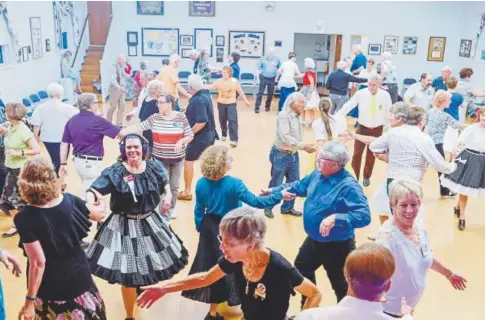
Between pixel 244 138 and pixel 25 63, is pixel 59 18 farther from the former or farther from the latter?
pixel 244 138

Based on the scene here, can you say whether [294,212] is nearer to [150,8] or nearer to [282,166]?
[282,166]

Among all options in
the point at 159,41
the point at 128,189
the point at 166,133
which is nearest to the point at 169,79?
the point at 166,133

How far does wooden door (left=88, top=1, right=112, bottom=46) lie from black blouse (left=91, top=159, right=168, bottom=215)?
39.5 feet

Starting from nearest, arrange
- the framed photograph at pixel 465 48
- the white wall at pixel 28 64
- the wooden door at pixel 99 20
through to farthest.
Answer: the white wall at pixel 28 64 → the framed photograph at pixel 465 48 → the wooden door at pixel 99 20

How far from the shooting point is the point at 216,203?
3502 mm

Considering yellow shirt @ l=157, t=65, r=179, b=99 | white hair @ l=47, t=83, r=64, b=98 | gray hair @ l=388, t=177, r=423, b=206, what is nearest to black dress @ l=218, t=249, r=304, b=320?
gray hair @ l=388, t=177, r=423, b=206

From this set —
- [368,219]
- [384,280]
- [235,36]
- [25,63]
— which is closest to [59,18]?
[25,63]

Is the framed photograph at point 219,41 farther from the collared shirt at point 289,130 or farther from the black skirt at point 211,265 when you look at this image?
the black skirt at point 211,265

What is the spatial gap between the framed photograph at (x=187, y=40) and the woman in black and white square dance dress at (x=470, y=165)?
10.1 m

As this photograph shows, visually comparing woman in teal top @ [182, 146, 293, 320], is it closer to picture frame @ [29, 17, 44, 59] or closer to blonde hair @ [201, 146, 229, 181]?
blonde hair @ [201, 146, 229, 181]

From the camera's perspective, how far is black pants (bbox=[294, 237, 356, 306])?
3.43 meters

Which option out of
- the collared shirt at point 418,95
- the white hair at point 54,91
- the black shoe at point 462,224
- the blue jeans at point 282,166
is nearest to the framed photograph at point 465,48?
the collared shirt at point 418,95

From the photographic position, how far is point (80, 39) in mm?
13766

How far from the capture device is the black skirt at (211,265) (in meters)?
3.57
